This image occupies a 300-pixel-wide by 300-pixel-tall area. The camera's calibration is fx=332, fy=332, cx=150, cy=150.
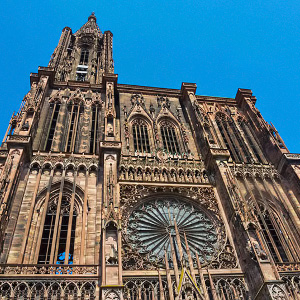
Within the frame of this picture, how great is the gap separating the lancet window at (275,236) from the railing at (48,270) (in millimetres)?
9614

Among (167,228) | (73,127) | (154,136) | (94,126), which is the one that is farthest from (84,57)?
(167,228)

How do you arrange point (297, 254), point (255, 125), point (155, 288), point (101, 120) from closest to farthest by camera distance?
point (155, 288) < point (297, 254) < point (101, 120) < point (255, 125)

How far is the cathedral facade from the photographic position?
1435cm

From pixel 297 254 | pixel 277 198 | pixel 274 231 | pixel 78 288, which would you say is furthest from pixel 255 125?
pixel 78 288

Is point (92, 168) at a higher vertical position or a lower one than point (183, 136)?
lower

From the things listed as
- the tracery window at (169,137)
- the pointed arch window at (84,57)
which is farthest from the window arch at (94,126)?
the pointed arch window at (84,57)

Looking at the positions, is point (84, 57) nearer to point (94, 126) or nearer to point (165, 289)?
point (94, 126)

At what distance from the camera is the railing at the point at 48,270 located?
14.0 meters

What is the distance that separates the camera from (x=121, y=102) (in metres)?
28.0

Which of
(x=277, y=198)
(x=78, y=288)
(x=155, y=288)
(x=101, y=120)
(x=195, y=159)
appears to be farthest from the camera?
(x=101, y=120)

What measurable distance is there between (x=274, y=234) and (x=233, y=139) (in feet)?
29.9

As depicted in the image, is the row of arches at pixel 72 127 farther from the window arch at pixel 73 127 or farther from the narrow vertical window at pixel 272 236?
the narrow vertical window at pixel 272 236

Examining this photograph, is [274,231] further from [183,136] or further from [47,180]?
[47,180]

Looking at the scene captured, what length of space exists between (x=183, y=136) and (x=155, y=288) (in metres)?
13.1
